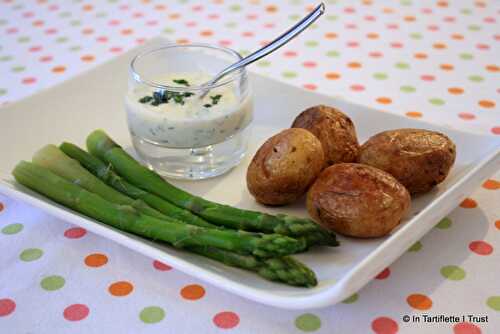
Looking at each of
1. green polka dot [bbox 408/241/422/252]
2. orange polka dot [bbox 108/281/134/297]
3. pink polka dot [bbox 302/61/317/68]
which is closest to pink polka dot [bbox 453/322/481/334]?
green polka dot [bbox 408/241/422/252]

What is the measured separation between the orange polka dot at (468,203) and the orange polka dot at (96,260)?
2.69 feet

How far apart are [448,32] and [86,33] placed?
4.82 feet

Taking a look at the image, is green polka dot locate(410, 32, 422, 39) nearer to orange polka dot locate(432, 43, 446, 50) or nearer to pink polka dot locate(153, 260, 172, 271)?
orange polka dot locate(432, 43, 446, 50)

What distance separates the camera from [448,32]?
2525 mm

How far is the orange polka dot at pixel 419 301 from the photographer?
119 cm

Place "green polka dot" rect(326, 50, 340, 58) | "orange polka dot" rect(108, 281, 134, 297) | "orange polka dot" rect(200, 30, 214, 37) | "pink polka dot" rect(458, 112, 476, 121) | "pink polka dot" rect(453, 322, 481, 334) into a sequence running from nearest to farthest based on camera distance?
"pink polka dot" rect(453, 322, 481, 334) < "orange polka dot" rect(108, 281, 134, 297) < "pink polka dot" rect(458, 112, 476, 121) < "green polka dot" rect(326, 50, 340, 58) < "orange polka dot" rect(200, 30, 214, 37)

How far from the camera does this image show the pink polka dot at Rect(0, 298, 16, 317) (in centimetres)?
119

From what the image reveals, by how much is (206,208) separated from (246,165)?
12.9 inches

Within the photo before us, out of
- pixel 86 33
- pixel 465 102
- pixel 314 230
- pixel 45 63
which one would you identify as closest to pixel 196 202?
pixel 314 230

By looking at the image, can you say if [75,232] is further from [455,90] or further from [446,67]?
[446,67]

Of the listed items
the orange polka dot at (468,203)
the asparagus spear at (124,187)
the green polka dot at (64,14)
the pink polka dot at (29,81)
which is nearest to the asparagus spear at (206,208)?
the asparagus spear at (124,187)

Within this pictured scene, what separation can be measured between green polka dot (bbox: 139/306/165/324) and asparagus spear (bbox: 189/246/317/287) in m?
0.15

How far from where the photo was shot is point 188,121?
1.55m

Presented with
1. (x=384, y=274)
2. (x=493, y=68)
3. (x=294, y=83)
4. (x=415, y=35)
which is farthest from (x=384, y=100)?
(x=384, y=274)
